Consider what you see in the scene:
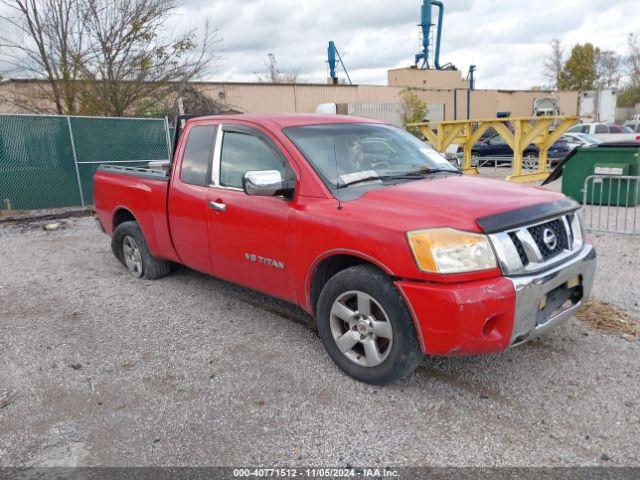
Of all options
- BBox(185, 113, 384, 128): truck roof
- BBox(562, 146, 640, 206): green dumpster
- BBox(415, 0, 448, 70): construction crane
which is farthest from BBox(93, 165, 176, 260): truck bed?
BBox(415, 0, 448, 70): construction crane

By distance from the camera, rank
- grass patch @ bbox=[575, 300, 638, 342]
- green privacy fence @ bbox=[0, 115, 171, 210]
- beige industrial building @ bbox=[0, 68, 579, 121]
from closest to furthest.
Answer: grass patch @ bbox=[575, 300, 638, 342]
green privacy fence @ bbox=[0, 115, 171, 210]
beige industrial building @ bbox=[0, 68, 579, 121]

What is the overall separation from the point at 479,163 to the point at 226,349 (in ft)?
56.9

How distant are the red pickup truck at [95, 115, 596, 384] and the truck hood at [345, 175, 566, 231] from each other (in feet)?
0.04

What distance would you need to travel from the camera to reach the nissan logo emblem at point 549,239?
3.29 meters

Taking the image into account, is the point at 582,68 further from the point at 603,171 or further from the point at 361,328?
the point at 361,328

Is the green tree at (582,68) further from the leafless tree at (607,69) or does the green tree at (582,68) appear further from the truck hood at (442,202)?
the truck hood at (442,202)

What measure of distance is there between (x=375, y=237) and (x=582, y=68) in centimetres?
6469

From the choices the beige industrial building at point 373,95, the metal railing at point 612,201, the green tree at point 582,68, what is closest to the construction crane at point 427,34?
the beige industrial building at point 373,95

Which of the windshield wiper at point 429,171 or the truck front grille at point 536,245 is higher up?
the windshield wiper at point 429,171

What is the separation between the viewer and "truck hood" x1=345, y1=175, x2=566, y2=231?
3066mm

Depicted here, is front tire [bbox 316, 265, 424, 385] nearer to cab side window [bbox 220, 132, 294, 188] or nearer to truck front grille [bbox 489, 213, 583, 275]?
truck front grille [bbox 489, 213, 583, 275]

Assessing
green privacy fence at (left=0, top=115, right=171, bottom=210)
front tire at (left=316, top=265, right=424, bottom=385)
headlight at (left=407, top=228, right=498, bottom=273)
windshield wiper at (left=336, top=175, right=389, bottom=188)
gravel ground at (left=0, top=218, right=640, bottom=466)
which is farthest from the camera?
green privacy fence at (left=0, top=115, right=171, bottom=210)

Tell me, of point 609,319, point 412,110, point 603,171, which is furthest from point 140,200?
point 412,110

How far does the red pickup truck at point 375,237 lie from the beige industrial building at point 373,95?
1145cm
